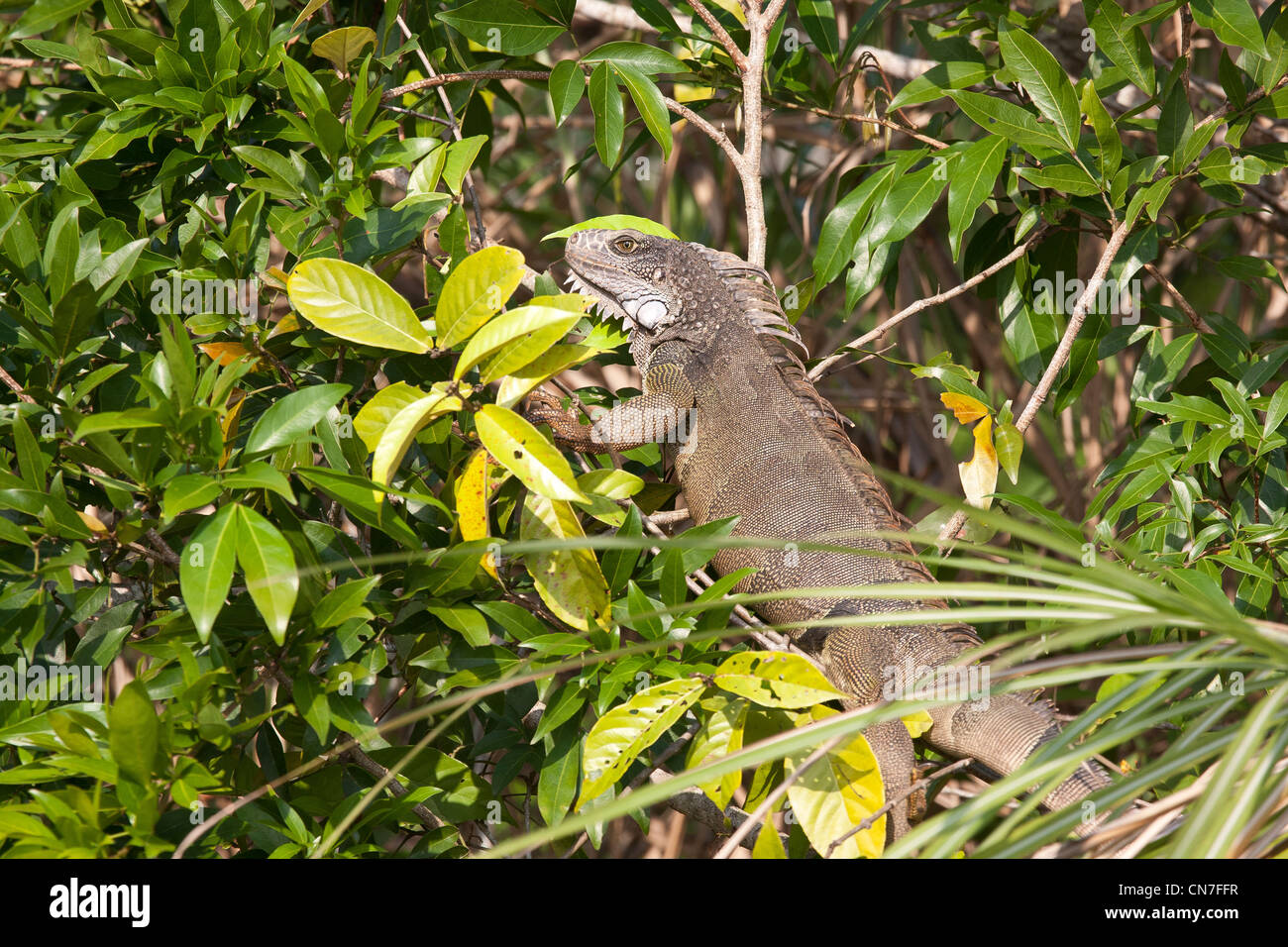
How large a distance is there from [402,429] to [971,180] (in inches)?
60.2

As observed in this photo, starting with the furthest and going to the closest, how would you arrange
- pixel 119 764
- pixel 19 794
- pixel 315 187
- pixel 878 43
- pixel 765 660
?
pixel 878 43, pixel 315 187, pixel 765 660, pixel 19 794, pixel 119 764

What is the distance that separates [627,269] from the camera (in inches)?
124

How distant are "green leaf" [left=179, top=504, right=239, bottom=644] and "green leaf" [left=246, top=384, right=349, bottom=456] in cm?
13

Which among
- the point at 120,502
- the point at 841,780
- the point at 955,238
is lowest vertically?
the point at 841,780

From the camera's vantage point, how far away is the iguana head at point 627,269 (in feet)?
10.3

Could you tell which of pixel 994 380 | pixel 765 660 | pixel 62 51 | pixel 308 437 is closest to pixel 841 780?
pixel 765 660

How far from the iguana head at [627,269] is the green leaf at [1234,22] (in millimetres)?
1460

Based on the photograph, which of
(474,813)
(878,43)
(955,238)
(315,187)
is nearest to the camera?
(474,813)

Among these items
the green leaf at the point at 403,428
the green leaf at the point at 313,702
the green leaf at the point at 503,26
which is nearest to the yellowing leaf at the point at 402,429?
the green leaf at the point at 403,428

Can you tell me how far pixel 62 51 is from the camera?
7.45 feet

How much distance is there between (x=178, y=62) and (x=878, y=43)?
357 cm

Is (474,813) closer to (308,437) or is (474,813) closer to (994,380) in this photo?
(308,437)

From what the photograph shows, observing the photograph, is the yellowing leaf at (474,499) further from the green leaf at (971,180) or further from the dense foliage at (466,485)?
the green leaf at (971,180)

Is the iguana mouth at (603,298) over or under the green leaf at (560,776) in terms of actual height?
over
